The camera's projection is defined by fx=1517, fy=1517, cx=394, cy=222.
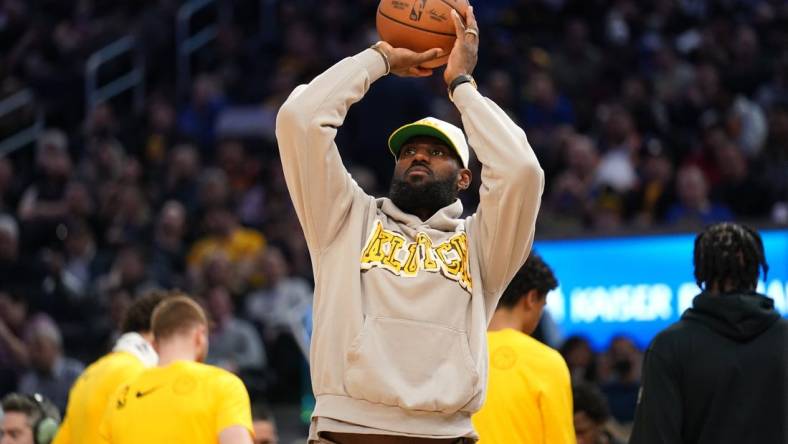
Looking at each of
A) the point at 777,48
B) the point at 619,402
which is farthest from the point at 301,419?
the point at 777,48

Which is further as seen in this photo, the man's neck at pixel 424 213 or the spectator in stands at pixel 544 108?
the spectator in stands at pixel 544 108

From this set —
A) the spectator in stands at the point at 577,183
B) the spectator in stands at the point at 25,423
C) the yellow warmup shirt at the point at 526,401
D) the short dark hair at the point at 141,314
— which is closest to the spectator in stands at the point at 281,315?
the spectator in stands at the point at 577,183

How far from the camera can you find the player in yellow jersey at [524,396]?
602 cm

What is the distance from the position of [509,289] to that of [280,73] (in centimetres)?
1110

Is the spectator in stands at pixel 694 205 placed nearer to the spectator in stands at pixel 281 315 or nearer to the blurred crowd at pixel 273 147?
the blurred crowd at pixel 273 147

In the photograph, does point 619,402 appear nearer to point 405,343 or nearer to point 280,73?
point 405,343

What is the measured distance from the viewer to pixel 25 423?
24.9 feet

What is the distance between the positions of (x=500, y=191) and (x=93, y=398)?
2770mm

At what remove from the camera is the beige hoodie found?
4.84 meters

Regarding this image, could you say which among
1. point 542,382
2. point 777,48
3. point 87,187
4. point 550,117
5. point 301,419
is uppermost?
point 777,48

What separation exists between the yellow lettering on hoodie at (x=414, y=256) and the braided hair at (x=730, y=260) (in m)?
1.07

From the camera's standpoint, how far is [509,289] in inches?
254

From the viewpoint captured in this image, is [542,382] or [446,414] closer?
[446,414]

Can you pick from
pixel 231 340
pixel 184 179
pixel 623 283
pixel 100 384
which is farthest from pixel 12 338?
pixel 100 384
